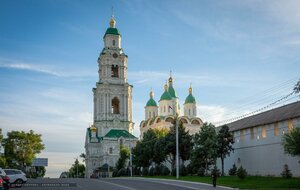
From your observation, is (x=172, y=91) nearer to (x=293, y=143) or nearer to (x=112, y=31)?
(x=112, y=31)

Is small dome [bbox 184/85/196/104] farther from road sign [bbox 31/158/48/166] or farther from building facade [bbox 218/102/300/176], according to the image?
building facade [bbox 218/102/300/176]

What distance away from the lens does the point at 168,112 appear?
12788 cm

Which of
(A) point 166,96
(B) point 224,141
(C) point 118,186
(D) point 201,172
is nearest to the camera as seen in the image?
(C) point 118,186

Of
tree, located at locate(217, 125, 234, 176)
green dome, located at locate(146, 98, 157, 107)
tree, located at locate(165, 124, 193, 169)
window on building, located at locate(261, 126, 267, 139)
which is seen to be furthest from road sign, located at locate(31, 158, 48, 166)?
green dome, located at locate(146, 98, 157, 107)

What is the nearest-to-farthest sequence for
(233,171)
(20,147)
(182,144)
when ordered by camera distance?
(233,171), (182,144), (20,147)

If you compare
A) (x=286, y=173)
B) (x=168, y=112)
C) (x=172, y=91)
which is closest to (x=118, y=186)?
(x=286, y=173)

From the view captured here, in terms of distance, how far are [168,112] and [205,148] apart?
2872 inches

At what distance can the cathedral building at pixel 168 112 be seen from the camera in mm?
122931

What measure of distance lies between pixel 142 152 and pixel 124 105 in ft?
149

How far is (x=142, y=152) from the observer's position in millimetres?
78375

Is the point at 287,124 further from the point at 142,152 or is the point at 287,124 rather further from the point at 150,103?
the point at 150,103

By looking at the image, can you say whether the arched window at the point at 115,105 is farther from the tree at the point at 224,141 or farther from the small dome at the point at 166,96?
the tree at the point at 224,141

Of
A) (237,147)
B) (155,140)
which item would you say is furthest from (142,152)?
(237,147)

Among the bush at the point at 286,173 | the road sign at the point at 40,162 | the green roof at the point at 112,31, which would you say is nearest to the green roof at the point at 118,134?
the green roof at the point at 112,31
